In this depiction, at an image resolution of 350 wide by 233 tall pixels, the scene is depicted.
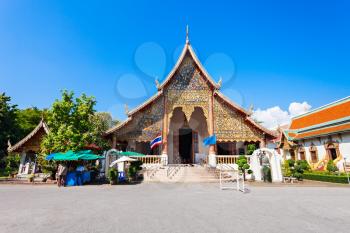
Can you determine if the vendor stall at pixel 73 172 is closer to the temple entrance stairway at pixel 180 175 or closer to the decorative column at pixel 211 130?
the temple entrance stairway at pixel 180 175

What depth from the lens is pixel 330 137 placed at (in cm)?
1773

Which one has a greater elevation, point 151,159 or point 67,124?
point 67,124

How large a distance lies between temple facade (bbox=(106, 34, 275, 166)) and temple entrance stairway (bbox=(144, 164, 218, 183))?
169 cm

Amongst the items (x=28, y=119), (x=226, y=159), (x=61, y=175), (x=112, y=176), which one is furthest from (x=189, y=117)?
(x=28, y=119)

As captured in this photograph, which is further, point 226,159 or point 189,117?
point 189,117

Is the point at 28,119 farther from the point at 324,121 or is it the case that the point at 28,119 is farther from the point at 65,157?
the point at 324,121

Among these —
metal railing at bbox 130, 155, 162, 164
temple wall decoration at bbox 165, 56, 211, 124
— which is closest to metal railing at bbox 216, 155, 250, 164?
temple wall decoration at bbox 165, 56, 211, 124

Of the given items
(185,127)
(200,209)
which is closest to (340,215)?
(200,209)

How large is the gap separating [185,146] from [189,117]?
15.8 ft

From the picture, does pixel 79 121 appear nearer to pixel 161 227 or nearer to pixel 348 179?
pixel 161 227

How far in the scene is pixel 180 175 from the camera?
45.5 ft

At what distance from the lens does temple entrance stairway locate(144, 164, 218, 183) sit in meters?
13.3

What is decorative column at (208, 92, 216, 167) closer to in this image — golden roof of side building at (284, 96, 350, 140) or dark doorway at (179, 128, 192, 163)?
dark doorway at (179, 128, 192, 163)

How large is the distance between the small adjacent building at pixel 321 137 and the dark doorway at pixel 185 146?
11.8 meters
